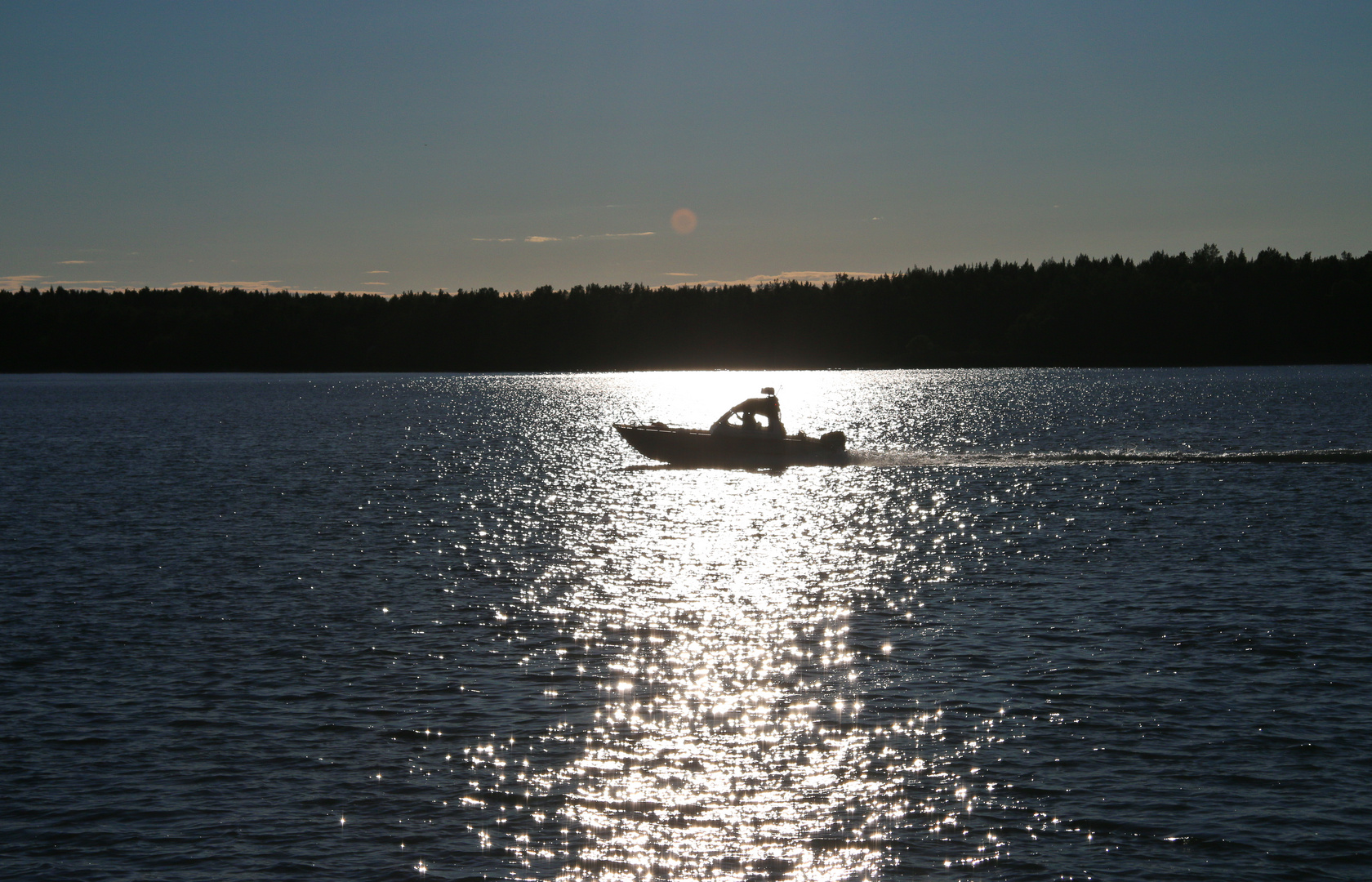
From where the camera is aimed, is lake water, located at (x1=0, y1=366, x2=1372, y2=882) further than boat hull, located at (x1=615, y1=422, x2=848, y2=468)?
No

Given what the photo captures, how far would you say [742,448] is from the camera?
181 ft

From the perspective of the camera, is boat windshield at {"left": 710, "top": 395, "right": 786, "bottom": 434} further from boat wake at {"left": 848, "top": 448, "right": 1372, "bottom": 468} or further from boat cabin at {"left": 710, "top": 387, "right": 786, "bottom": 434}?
boat wake at {"left": 848, "top": 448, "right": 1372, "bottom": 468}

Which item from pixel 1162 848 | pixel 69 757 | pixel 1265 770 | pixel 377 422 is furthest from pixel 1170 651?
pixel 377 422

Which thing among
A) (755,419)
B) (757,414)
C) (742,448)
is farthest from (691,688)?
Answer: (755,419)

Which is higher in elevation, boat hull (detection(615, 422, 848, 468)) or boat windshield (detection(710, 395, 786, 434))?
boat windshield (detection(710, 395, 786, 434))

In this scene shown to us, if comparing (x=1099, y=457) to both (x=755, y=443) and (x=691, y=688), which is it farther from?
(x=691, y=688)

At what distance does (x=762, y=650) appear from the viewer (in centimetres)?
2114

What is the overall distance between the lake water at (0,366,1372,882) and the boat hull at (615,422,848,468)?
8423 mm

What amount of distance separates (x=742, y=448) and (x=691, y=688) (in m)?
36.9

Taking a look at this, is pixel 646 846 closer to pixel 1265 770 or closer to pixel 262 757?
pixel 262 757

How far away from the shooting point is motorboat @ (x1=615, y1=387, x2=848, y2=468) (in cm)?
5509

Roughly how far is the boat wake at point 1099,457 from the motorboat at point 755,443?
859 centimetres

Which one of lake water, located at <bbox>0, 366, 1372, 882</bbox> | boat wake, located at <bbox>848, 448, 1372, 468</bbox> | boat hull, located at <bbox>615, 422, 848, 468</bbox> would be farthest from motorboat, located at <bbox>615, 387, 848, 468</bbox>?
boat wake, located at <bbox>848, 448, 1372, 468</bbox>

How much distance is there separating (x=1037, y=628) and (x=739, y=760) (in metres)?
9.61
